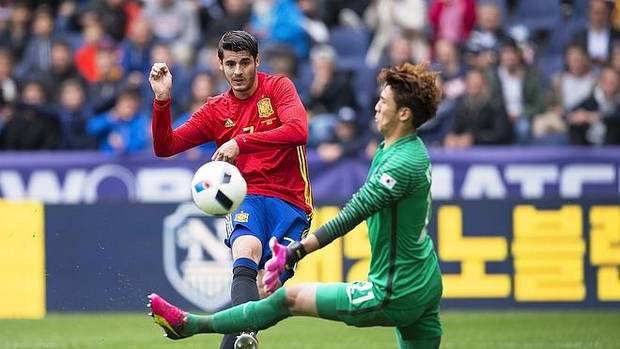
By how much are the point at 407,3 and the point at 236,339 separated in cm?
969

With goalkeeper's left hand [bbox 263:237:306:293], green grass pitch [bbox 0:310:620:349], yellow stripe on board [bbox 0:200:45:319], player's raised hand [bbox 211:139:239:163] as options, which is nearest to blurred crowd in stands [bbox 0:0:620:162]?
yellow stripe on board [bbox 0:200:45:319]

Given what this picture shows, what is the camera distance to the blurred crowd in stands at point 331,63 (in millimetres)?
15344

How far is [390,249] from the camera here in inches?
279

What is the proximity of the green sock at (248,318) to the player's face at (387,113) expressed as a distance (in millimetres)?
1074

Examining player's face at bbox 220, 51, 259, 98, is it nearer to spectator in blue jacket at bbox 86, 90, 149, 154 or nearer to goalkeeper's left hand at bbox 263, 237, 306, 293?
goalkeeper's left hand at bbox 263, 237, 306, 293

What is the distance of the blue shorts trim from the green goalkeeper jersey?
165cm

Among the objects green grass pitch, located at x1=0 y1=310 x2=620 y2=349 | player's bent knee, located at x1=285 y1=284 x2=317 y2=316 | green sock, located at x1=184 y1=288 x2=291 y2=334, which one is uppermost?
player's bent knee, located at x1=285 y1=284 x2=317 y2=316

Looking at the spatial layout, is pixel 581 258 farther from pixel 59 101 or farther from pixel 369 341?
pixel 59 101

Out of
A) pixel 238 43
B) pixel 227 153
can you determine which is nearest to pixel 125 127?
pixel 238 43

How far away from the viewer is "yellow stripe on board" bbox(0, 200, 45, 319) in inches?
533

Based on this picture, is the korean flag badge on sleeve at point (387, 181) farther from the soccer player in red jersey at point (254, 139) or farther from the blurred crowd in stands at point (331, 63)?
the blurred crowd in stands at point (331, 63)

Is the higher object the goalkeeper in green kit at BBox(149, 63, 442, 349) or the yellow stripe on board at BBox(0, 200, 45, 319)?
the goalkeeper in green kit at BBox(149, 63, 442, 349)

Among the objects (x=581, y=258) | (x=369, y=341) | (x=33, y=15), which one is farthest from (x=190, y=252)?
(x=33, y=15)

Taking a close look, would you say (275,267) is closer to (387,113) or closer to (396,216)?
(396,216)
